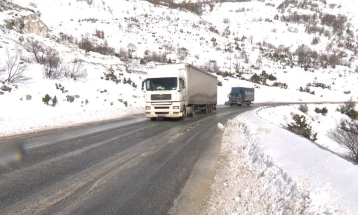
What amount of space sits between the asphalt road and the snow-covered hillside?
6.47 m

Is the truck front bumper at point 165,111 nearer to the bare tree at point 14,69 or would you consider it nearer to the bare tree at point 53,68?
the bare tree at point 14,69

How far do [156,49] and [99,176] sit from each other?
70.7 meters

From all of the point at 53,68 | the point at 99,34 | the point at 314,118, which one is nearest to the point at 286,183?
the point at 53,68

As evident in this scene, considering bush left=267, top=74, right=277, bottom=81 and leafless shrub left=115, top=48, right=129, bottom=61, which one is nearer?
leafless shrub left=115, top=48, right=129, bottom=61

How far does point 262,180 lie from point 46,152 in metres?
6.36

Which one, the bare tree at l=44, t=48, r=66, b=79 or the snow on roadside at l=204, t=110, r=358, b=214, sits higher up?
the bare tree at l=44, t=48, r=66, b=79

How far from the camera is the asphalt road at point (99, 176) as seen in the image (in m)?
5.13

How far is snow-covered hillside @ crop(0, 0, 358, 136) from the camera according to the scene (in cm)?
2386

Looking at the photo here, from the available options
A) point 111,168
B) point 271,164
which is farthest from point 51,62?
point 271,164

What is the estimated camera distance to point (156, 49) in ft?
248

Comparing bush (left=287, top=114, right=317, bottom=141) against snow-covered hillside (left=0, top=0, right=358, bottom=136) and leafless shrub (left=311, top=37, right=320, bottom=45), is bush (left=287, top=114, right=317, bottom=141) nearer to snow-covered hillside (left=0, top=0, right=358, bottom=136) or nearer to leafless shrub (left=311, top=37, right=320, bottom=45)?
snow-covered hillside (left=0, top=0, right=358, bottom=136)

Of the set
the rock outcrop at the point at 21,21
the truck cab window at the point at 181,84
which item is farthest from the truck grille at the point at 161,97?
the rock outcrop at the point at 21,21

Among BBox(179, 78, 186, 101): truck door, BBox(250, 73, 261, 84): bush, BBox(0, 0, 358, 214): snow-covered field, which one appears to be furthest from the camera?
BBox(250, 73, 261, 84): bush

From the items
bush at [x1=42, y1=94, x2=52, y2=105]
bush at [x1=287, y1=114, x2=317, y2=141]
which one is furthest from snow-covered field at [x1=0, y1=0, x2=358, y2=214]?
bush at [x1=287, y1=114, x2=317, y2=141]
